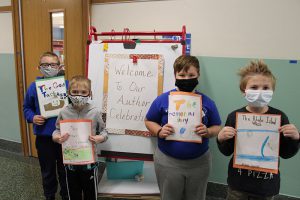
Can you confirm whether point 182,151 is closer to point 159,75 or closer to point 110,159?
point 159,75

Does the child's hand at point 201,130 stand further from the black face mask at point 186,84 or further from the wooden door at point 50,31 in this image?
the wooden door at point 50,31

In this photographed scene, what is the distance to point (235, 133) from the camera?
125 cm

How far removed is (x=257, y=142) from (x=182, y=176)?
1.55ft

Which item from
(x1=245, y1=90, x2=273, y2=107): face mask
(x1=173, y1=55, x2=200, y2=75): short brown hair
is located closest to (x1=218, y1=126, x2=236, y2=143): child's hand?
(x1=245, y1=90, x2=273, y2=107): face mask

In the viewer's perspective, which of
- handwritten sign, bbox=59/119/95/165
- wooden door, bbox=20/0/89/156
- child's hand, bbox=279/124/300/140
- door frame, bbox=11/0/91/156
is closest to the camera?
child's hand, bbox=279/124/300/140

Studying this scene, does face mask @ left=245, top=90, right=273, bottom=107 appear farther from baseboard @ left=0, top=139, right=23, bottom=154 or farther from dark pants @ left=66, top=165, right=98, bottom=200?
baseboard @ left=0, top=139, right=23, bottom=154

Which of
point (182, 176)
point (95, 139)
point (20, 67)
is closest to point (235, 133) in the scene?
point (182, 176)

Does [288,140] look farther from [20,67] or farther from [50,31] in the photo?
[20,67]

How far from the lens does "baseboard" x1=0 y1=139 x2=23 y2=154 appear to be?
3.43 m

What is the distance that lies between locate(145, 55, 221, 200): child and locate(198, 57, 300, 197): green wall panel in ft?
2.65

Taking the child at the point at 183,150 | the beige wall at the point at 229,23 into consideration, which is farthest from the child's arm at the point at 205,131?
the beige wall at the point at 229,23

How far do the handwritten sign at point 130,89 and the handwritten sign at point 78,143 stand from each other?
359 millimetres

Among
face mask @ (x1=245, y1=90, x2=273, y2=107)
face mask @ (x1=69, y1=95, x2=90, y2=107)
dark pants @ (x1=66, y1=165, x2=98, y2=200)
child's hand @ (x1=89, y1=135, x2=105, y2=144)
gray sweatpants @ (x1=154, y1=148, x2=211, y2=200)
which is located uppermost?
face mask @ (x1=245, y1=90, x2=273, y2=107)

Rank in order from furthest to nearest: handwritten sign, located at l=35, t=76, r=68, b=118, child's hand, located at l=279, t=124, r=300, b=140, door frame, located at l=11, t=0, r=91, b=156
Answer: door frame, located at l=11, t=0, r=91, b=156 < handwritten sign, located at l=35, t=76, r=68, b=118 < child's hand, located at l=279, t=124, r=300, b=140
